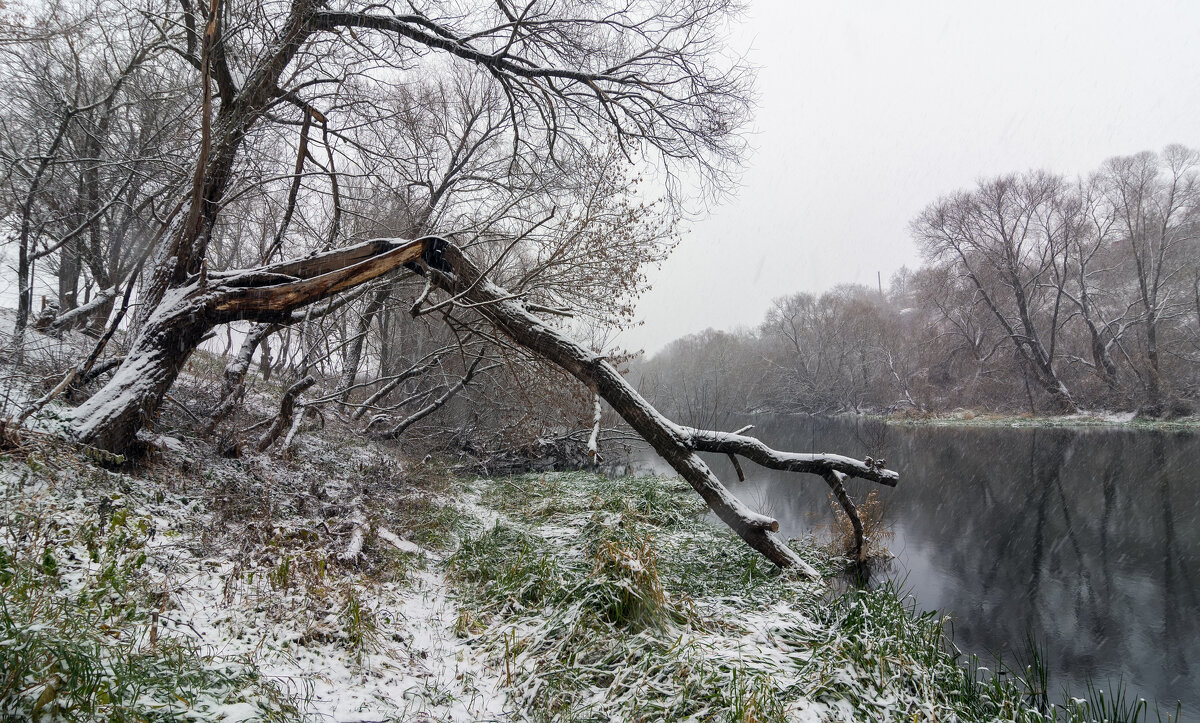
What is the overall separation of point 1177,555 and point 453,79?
15689 mm

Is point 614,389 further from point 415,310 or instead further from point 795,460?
point 415,310

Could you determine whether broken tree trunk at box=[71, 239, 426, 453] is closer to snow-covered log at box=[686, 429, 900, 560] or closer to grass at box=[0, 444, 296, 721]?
grass at box=[0, 444, 296, 721]

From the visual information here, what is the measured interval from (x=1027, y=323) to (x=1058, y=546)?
24.2 meters

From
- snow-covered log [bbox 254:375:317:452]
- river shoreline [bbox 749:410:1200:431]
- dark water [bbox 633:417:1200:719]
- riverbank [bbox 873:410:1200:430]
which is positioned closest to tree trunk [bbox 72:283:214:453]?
snow-covered log [bbox 254:375:317:452]

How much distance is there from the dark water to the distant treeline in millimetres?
8375

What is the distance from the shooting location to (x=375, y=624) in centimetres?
341

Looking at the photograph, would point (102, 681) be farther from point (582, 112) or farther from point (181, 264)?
point (582, 112)

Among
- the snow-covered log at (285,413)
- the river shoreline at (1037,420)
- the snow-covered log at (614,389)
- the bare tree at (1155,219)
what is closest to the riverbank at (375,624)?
the snow-covered log at (614,389)

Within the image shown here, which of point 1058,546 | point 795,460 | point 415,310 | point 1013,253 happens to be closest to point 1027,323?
point 1013,253

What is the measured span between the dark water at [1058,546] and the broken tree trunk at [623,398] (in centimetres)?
247

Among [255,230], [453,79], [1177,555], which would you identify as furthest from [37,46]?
[1177,555]

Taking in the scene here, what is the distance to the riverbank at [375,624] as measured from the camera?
90.0 inches

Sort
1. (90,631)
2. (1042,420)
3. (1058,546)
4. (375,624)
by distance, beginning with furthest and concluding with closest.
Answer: (1042,420) < (1058,546) < (375,624) < (90,631)

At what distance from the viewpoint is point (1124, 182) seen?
83.6 ft
